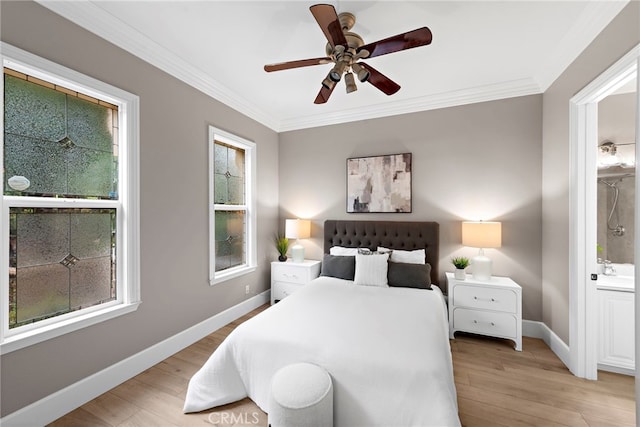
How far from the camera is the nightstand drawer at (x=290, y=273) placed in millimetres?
3559

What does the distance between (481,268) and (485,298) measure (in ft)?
1.03

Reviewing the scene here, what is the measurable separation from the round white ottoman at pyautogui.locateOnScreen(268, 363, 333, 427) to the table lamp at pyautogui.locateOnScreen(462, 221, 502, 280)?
7.01 feet

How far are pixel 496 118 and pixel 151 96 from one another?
3582mm

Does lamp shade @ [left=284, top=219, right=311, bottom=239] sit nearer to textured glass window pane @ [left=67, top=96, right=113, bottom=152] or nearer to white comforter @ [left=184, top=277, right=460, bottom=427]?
white comforter @ [left=184, top=277, right=460, bottom=427]

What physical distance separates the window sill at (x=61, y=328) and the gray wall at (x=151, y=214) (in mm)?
51

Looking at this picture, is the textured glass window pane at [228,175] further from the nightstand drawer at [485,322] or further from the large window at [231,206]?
the nightstand drawer at [485,322]

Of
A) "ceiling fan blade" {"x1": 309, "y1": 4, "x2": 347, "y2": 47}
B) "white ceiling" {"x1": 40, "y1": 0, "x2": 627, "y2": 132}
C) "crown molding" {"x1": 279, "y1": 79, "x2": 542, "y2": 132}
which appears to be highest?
"white ceiling" {"x1": 40, "y1": 0, "x2": 627, "y2": 132}

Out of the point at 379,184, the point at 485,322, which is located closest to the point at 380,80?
the point at 379,184

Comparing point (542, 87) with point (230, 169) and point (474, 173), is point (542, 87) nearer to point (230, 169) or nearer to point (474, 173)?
point (474, 173)

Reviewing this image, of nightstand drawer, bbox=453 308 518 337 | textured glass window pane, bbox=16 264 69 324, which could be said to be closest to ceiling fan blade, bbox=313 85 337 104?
textured glass window pane, bbox=16 264 69 324

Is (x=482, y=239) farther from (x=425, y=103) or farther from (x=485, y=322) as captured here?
(x=425, y=103)

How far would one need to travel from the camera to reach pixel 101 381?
6.41 feet

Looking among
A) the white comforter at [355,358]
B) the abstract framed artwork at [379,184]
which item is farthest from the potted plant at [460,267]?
the abstract framed artwork at [379,184]

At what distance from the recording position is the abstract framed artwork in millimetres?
3430
